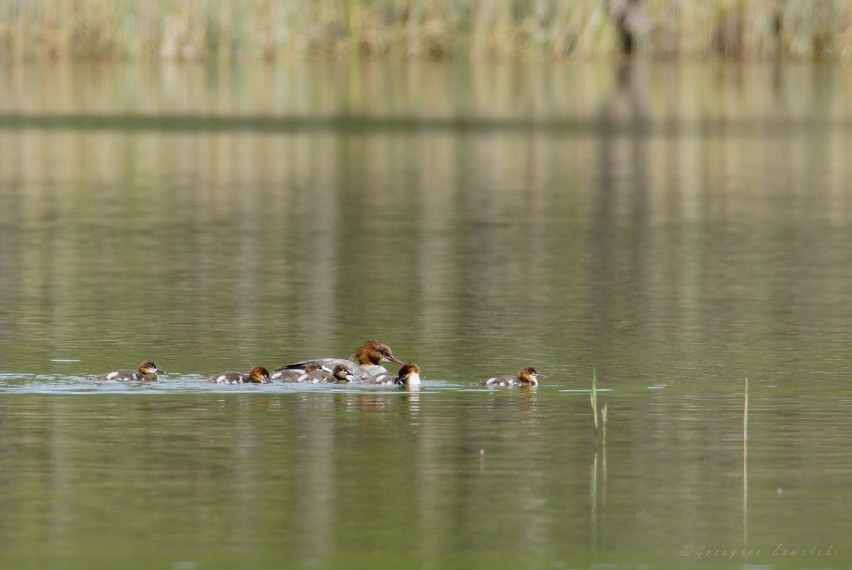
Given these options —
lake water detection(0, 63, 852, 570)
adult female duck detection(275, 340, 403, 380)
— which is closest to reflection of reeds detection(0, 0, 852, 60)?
lake water detection(0, 63, 852, 570)

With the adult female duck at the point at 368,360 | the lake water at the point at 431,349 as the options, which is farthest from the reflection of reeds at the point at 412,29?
the adult female duck at the point at 368,360

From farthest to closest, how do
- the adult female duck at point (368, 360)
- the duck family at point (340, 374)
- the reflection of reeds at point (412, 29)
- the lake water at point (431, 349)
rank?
1. the reflection of reeds at point (412, 29)
2. the adult female duck at point (368, 360)
3. the duck family at point (340, 374)
4. the lake water at point (431, 349)

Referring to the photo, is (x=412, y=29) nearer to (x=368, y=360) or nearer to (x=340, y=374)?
(x=368, y=360)

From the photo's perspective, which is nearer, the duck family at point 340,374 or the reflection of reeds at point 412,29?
the duck family at point 340,374

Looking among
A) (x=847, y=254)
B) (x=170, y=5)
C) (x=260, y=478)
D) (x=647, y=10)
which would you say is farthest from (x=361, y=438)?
(x=647, y=10)

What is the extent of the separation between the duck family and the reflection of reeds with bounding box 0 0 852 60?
39392mm

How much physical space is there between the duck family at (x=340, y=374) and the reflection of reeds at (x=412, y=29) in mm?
39392

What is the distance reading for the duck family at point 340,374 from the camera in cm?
1345

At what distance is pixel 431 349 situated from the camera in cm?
1548

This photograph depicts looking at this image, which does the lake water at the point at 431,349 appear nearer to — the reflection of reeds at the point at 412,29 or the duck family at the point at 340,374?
the duck family at the point at 340,374

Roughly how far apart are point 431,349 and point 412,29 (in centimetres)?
4173

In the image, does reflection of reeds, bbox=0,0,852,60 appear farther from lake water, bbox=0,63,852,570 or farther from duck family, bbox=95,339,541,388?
duck family, bbox=95,339,541,388

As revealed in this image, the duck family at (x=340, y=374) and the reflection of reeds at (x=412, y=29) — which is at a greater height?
the reflection of reeds at (x=412, y=29)

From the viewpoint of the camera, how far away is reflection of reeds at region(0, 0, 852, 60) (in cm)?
5334
